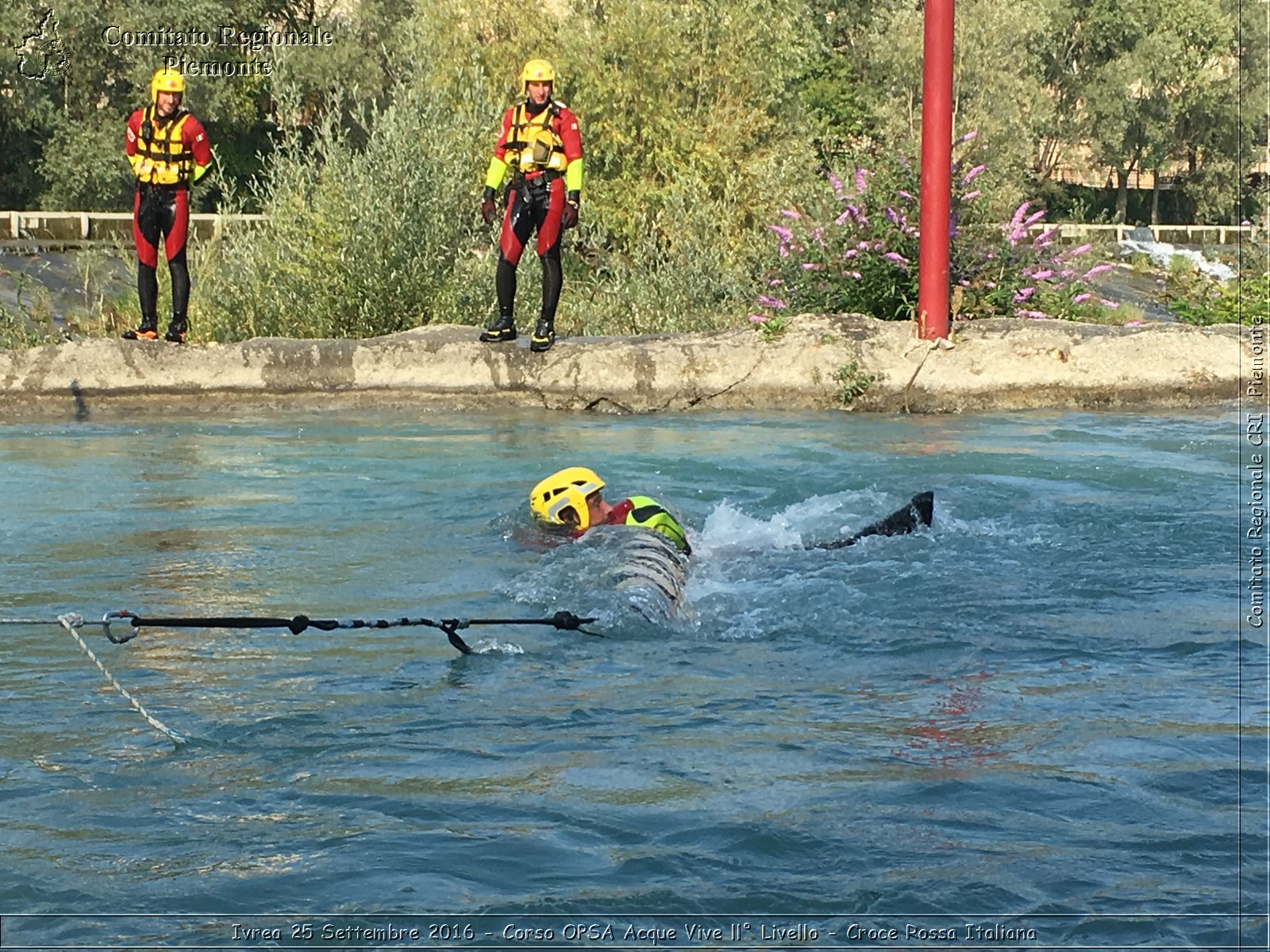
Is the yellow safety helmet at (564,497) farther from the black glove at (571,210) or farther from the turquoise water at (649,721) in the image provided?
the black glove at (571,210)

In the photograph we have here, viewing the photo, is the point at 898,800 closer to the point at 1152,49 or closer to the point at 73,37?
the point at 73,37

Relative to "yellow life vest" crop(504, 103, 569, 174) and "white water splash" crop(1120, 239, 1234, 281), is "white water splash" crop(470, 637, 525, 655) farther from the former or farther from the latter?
"white water splash" crop(1120, 239, 1234, 281)

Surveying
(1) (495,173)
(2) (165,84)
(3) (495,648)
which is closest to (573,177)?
(1) (495,173)

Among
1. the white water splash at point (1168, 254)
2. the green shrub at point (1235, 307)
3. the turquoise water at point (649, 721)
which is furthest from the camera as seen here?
the white water splash at point (1168, 254)

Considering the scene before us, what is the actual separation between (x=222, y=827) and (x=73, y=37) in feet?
153

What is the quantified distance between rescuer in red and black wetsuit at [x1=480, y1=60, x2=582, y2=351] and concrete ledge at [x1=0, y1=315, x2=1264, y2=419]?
608 millimetres

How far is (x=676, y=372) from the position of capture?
46.5ft

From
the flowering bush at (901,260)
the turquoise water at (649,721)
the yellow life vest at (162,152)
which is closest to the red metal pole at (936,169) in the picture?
the flowering bush at (901,260)

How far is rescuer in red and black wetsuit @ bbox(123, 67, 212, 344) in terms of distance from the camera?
13750mm

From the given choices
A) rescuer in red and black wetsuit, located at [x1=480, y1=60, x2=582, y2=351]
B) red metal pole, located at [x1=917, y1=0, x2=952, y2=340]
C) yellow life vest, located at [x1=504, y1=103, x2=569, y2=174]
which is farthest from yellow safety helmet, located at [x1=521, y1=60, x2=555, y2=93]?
red metal pole, located at [x1=917, y1=0, x2=952, y2=340]

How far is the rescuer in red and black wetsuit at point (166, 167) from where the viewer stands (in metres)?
13.8

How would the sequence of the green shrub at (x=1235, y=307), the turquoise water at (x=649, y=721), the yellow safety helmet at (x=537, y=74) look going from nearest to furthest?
the turquoise water at (x=649, y=721) → the yellow safety helmet at (x=537, y=74) → the green shrub at (x=1235, y=307)

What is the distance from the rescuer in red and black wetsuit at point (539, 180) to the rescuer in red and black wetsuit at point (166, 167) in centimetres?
230

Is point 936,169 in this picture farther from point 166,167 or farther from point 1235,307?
point 166,167
